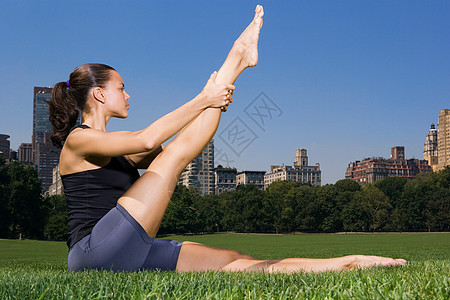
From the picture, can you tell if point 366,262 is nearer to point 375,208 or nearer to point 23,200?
point 23,200

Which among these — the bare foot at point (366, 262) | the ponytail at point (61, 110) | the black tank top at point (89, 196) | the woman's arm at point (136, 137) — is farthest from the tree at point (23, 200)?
the bare foot at point (366, 262)

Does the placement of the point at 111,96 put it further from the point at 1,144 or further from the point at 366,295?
the point at 1,144

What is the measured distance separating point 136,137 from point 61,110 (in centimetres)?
97

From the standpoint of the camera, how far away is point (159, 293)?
195cm

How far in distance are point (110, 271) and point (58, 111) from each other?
4.56 ft

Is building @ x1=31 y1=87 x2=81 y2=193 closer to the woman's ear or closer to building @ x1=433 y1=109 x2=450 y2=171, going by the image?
the woman's ear

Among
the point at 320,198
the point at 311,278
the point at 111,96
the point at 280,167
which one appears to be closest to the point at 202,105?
the point at 111,96

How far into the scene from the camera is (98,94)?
3.37 m

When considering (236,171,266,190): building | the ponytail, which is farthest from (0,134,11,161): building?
the ponytail

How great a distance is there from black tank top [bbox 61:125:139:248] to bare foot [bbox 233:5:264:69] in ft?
4.40

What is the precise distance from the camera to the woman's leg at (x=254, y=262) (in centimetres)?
310

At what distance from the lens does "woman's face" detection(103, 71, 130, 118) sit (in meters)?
3.39

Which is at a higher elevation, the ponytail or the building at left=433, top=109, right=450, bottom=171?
the building at left=433, top=109, right=450, bottom=171

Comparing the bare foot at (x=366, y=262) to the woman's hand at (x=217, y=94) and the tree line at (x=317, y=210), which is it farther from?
the tree line at (x=317, y=210)
